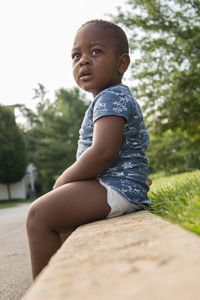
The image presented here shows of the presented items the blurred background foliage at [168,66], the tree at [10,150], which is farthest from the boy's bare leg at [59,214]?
the tree at [10,150]

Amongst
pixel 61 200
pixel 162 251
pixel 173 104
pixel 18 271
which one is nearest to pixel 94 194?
pixel 61 200

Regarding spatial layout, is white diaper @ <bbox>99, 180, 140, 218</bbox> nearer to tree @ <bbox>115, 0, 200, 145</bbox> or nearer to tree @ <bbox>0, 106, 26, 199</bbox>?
tree @ <bbox>115, 0, 200, 145</bbox>

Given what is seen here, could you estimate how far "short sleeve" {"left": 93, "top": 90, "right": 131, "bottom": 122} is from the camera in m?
2.30

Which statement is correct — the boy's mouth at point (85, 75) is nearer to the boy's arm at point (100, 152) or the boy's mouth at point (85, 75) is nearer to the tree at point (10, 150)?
the boy's arm at point (100, 152)

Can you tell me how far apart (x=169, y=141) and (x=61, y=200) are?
19.3 m

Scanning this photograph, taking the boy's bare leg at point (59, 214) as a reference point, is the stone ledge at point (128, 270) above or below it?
above

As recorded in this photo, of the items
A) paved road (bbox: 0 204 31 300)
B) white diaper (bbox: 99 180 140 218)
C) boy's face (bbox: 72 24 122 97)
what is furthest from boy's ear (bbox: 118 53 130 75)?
paved road (bbox: 0 204 31 300)

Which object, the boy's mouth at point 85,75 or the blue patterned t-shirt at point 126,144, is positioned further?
the boy's mouth at point 85,75

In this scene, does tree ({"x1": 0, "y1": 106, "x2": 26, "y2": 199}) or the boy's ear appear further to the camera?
tree ({"x1": 0, "y1": 106, "x2": 26, "y2": 199})

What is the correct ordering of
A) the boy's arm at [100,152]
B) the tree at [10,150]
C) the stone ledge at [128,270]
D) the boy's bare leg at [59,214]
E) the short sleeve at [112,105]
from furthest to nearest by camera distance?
the tree at [10,150], the short sleeve at [112,105], the boy's arm at [100,152], the boy's bare leg at [59,214], the stone ledge at [128,270]

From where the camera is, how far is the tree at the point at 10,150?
3694cm

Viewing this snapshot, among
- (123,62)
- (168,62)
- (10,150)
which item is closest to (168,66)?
(168,62)

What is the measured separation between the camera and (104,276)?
2.97ft

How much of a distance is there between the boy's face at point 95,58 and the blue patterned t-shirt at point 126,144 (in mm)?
158
